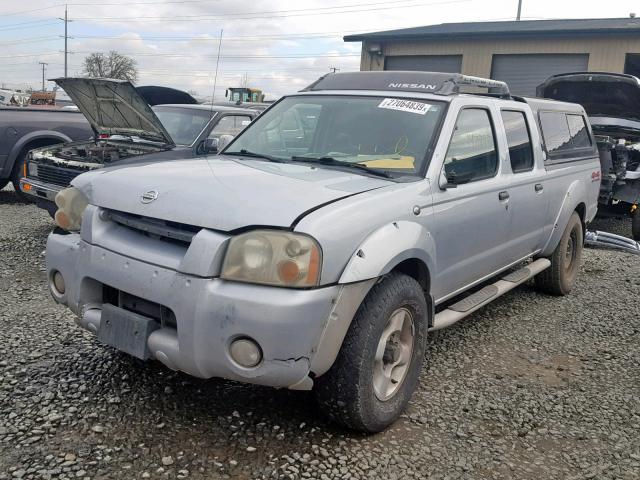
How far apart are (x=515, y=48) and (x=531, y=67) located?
34.5 inches

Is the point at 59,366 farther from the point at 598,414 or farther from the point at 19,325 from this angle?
the point at 598,414

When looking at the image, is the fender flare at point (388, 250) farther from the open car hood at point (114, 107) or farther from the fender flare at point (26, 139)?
the fender flare at point (26, 139)

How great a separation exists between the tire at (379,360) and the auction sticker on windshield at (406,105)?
126cm

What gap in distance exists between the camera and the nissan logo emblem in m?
2.92

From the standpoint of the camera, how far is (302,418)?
10.4ft

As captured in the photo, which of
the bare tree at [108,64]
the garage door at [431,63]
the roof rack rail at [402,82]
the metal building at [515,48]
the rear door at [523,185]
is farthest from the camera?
the bare tree at [108,64]

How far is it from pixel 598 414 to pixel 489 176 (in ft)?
5.32

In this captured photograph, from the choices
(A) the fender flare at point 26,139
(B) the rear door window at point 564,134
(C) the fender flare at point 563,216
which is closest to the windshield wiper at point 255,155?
(B) the rear door window at point 564,134

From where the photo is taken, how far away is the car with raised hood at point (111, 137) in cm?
659

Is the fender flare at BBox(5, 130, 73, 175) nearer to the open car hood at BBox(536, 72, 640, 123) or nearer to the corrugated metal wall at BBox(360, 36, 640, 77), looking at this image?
the open car hood at BBox(536, 72, 640, 123)

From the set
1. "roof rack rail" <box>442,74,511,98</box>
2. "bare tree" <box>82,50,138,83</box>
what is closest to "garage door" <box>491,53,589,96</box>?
"roof rack rail" <box>442,74,511,98</box>

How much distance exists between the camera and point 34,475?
2.57 meters

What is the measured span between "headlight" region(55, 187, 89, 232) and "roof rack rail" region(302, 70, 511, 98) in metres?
2.03

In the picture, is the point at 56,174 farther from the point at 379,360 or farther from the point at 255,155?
the point at 379,360
